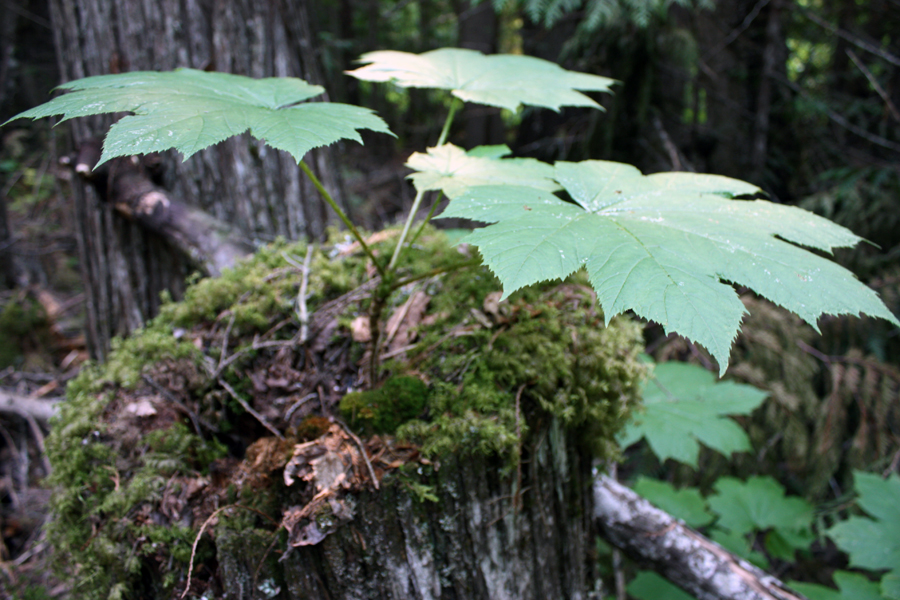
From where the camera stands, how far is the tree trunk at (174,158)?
8.51 feet

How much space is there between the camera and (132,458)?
135 cm

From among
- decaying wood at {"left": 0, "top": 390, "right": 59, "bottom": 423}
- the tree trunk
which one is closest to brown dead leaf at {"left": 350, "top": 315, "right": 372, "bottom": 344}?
the tree trunk

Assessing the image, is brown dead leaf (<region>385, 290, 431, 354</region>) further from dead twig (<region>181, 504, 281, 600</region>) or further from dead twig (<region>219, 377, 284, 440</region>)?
dead twig (<region>181, 504, 281, 600</region>)

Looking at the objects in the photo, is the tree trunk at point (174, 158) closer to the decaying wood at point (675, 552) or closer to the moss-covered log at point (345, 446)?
the moss-covered log at point (345, 446)

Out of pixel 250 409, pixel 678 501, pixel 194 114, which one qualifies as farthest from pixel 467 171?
pixel 678 501

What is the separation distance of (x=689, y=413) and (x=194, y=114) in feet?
7.20

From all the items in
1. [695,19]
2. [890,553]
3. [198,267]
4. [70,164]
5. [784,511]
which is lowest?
[784,511]

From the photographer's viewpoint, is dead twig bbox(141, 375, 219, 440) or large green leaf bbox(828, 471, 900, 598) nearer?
dead twig bbox(141, 375, 219, 440)

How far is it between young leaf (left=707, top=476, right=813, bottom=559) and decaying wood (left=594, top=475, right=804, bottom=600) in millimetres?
1059

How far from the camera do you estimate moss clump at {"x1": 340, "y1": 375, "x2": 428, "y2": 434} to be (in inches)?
50.5

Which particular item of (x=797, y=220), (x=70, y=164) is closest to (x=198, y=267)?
(x=70, y=164)

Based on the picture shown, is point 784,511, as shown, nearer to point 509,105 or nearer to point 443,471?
point 443,471

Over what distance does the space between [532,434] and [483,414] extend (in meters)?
0.18

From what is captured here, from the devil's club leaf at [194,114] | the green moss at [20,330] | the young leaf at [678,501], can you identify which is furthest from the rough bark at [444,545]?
the green moss at [20,330]
